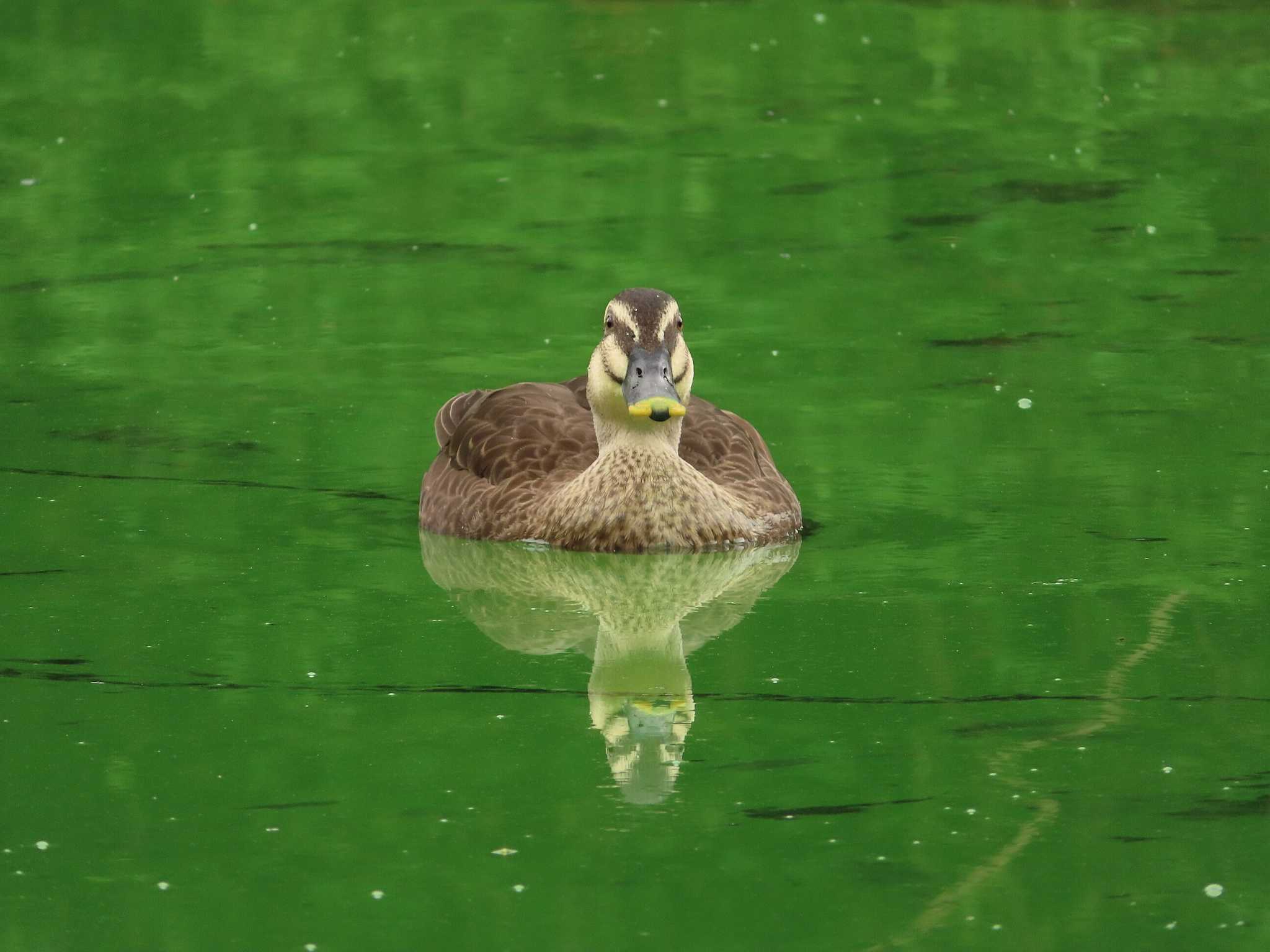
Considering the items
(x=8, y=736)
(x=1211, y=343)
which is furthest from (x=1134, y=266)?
(x=8, y=736)

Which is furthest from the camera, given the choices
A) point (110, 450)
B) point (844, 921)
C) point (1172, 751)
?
point (110, 450)

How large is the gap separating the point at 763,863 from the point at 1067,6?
15.0 m

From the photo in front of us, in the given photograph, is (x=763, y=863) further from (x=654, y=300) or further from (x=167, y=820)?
(x=654, y=300)

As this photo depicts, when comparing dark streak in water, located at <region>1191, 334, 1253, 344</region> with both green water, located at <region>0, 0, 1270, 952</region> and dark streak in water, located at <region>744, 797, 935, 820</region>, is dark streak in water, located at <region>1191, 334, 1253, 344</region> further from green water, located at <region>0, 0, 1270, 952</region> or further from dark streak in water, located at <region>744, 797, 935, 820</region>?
dark streak in water, located at <region>744, 797, 935, 820</region>

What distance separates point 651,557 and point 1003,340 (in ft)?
11.2

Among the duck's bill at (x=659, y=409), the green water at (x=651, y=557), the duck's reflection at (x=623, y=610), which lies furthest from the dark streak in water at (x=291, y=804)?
the duck's bill at (x=659, y=409)

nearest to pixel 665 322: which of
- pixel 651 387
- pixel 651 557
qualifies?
pixel 651 387

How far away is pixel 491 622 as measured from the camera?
8.66m

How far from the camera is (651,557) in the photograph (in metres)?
9.50

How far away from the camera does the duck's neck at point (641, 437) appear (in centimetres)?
955

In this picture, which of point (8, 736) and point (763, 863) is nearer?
point (763, 863)

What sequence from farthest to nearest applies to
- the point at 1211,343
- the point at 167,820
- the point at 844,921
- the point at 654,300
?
1. the point at 1211,343
2. the point at 654,300
3. the point at 167,820
4. the point at 844,921

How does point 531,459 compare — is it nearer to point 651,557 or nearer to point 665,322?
point 651,557

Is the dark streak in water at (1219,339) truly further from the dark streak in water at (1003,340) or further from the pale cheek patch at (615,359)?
the pale cheek patch at (615,359)
